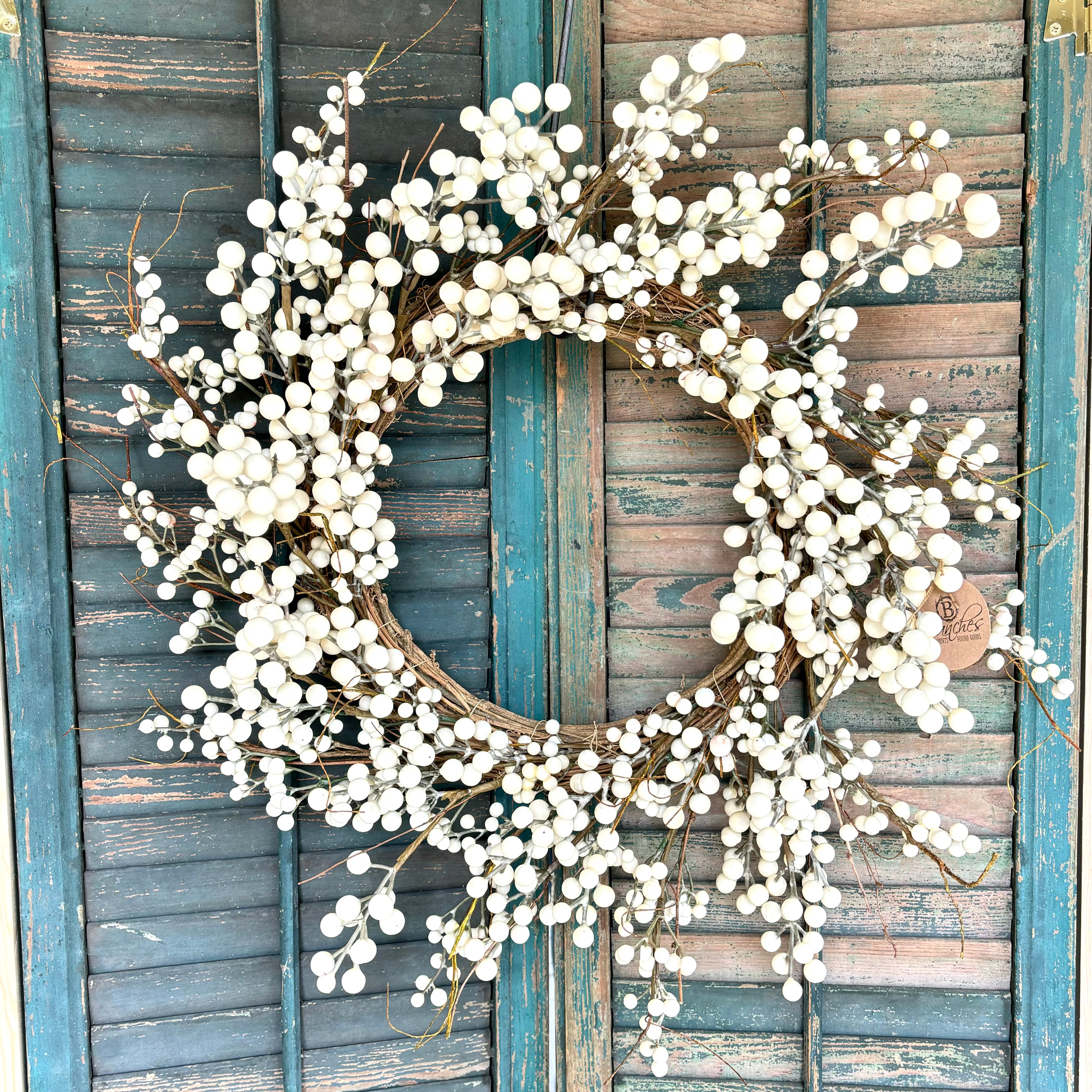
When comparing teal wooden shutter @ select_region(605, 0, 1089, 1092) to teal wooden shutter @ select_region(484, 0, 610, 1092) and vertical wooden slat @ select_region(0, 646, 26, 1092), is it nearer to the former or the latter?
teal wooden shutter @ select_region(484, 0, 610, 1092)

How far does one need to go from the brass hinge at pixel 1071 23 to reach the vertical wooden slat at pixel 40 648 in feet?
4.88

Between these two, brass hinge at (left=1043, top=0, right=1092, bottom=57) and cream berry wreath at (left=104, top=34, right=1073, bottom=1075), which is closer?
cream berry wreath at (left=104, top=34, right=1073, bottom=1075)

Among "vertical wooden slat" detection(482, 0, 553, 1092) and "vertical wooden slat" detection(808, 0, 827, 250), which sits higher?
"vertical wooden slat" detection(808, 0, 827, 250)

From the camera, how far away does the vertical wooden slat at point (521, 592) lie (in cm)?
113

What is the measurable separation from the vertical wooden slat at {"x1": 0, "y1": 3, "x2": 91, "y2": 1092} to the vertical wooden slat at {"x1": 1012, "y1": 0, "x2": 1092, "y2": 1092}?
145 cm

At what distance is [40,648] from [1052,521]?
1.55 meters

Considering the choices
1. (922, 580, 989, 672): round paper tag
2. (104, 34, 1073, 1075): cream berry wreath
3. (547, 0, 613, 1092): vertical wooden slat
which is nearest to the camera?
(104, 34, 1073, 1075): cream berry wreath

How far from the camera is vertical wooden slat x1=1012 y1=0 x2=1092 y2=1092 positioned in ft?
3.50

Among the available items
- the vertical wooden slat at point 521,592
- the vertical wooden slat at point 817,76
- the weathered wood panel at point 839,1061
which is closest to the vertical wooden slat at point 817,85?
the vertical wooden slat at point 817,76

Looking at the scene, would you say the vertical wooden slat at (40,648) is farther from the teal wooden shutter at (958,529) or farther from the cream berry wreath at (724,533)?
the teal wooden shutter at (958,529)

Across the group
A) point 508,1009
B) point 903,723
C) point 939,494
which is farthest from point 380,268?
point 508,1009

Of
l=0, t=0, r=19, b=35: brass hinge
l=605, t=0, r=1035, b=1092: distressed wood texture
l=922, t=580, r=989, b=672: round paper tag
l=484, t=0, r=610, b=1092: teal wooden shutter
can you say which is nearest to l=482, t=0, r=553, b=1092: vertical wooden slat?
l=484, t=0, r=610, b=1092: teal wooden shutter

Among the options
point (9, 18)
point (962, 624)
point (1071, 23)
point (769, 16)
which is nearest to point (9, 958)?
point (9, 18)

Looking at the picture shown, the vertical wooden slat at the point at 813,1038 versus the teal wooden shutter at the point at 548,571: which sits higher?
the teal wooden shutter at the point at 548,571
